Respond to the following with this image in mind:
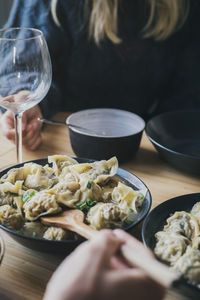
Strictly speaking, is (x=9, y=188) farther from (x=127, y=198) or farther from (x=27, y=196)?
(x=127, y=198)

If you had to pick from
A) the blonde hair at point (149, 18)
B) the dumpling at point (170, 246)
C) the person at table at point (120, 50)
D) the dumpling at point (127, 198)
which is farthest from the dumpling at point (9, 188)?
the blonde hair at point (149, 18)

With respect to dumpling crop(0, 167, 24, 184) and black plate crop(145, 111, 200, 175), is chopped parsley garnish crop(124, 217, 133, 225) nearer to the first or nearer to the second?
dumpling crop(0, 167, 24, 184)

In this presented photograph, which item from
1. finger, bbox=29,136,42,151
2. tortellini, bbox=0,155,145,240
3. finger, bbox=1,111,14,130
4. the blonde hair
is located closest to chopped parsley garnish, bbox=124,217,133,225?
tortellini, bbox=0,155,145,240

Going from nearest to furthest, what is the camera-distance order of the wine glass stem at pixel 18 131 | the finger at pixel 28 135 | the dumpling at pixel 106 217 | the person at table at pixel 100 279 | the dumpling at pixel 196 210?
1. the person at table at pixel 100 279
2. the dumpling at pixel 106 217
3. the dumpling at pixel 196 210
4. the wine glass stem at pixel 18 131
5. the finger at pixel 28 135

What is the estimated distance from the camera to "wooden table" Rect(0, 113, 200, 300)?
2.22ft

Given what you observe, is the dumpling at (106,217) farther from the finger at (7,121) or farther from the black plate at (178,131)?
the finger at (7,121)

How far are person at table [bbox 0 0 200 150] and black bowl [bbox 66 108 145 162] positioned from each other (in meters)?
0.33

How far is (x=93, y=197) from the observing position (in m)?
0.80

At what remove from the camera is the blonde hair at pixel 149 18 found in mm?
1650

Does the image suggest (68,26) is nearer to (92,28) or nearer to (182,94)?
(92,28)

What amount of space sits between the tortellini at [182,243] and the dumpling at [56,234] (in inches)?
6.7

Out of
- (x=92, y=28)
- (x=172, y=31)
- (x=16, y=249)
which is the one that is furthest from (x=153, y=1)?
(x=16, y=249)

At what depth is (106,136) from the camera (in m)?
1.16

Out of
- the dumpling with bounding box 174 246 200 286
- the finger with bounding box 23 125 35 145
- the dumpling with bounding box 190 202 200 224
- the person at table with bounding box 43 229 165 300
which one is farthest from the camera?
the finger with bounding box 23 125 35 145
